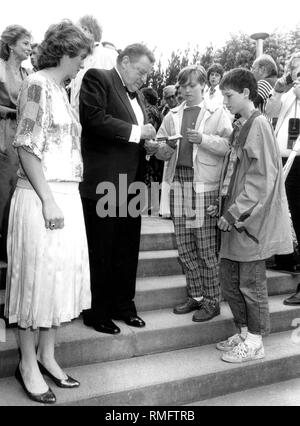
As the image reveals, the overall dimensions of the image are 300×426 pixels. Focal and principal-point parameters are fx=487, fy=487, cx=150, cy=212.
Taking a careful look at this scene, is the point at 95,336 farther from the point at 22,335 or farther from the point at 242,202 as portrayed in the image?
the point at 242,202

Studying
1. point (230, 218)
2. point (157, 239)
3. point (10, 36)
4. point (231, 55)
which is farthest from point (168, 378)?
point (231, 55)

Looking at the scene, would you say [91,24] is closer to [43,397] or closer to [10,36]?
[10,36]

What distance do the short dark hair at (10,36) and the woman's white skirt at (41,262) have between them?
1647 millimetres

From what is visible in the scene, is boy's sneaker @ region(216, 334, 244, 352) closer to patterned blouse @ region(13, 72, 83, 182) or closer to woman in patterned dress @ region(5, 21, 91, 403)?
woman in patterned dress @ region(5, 21, 91, 403)

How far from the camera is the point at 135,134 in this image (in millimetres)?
3092

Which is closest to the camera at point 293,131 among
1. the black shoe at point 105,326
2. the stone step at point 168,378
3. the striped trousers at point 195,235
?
the striped trousers at point 195,235

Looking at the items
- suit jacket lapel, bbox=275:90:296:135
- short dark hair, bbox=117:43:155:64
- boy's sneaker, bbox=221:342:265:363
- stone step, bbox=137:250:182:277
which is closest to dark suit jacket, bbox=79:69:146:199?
short dark hair, bbox=117:43:155:64

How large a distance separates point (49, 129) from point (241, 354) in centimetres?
188

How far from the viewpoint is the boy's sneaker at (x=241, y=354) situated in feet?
10.4

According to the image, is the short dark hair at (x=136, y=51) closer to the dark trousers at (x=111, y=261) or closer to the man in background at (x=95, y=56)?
the man in background at (x=95, y=56)

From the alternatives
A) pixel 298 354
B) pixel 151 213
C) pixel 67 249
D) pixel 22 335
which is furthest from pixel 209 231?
pixel 151 213

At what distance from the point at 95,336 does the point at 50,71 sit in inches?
63.9

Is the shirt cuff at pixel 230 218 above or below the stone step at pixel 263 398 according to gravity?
above

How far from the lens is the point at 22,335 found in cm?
251
